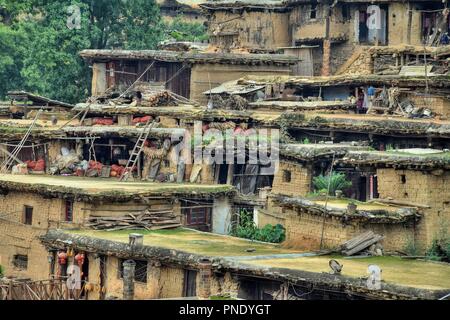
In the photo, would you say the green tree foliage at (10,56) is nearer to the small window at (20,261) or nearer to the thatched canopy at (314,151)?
the small window at (20,261)

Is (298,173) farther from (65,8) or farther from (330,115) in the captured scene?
(65,8)

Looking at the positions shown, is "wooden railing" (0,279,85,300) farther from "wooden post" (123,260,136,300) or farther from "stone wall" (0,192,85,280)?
"stone wall" (0,192,85,280)

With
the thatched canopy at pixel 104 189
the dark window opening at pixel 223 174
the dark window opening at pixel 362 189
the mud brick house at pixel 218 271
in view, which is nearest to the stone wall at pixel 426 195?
the mud brick house at pixel 218 271

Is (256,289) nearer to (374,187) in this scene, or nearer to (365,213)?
(365,213)

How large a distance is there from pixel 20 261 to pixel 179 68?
12228 millimetres

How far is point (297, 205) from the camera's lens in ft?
145

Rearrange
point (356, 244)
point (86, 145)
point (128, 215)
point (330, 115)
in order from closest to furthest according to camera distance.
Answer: point (356, 244)
point (128, 215)
point (330, 115)
point (86, 145)

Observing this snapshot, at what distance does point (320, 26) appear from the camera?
207 ft

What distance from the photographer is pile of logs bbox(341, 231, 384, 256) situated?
42281 mm

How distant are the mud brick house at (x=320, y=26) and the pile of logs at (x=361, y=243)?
1825 cm

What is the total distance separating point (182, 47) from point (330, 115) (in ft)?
39.4

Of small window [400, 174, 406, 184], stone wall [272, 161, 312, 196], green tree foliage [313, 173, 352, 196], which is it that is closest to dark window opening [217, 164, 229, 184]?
stone wall [272, 161, 312, 196]
